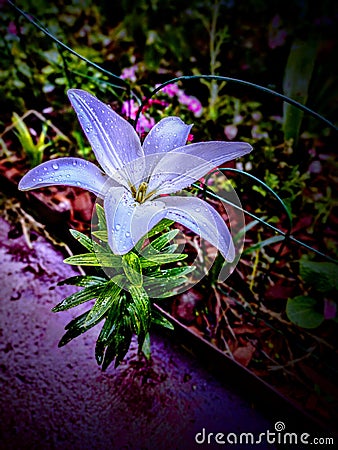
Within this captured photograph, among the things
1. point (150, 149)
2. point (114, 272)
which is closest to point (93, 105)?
point (150, 149)

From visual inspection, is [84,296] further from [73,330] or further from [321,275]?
[321,275]

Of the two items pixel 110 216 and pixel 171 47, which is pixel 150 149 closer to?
pixel 110 216

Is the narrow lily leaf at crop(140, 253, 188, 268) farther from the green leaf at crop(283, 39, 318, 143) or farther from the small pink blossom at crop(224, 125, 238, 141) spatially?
the green leaf at crop(283, 39, 318, 143)

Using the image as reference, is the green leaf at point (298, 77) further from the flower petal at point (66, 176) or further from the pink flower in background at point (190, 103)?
the flower petal at point (66, 176)

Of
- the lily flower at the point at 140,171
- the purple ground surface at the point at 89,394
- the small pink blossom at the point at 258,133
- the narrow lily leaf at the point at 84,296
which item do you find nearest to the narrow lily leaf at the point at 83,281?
the narrow lily leaf at the point at 84,296

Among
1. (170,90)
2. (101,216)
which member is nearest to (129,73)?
(170,90)
